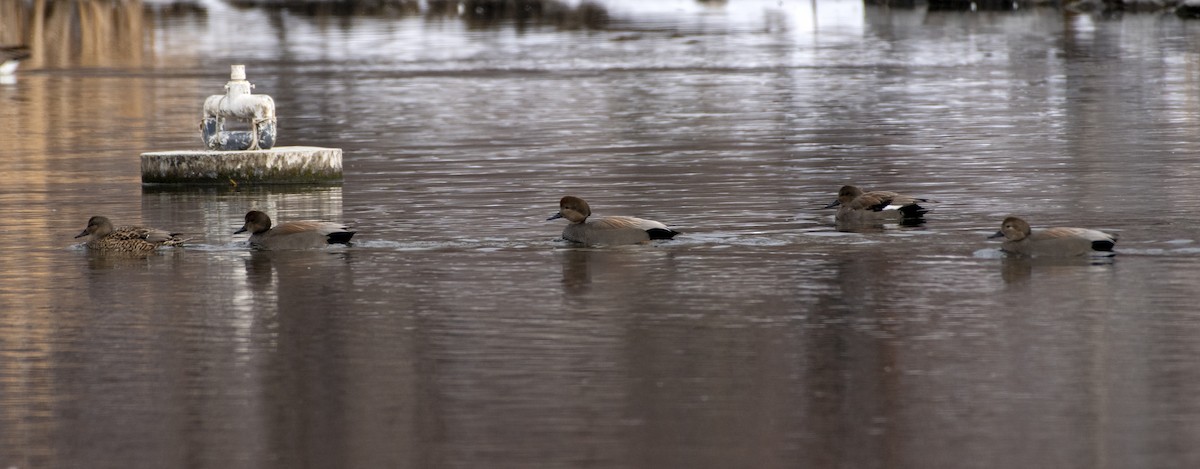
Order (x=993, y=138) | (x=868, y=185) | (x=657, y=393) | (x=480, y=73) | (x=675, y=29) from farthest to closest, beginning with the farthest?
(x=675, y=29)
(x=480, y=73)
(x=993, y=138)
(x=868, y=185)
(x=657, y=393)

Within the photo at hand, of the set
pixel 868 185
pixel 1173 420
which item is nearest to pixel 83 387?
pixel 1173 420

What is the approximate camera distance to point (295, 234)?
15.9 metres

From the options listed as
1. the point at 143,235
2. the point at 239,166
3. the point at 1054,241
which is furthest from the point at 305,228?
the point at 239,166

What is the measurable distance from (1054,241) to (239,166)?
1014 cm

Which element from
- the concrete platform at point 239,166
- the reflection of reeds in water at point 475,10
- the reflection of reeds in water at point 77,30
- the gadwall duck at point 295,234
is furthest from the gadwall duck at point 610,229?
the reflection of reeds in water at point 475,10

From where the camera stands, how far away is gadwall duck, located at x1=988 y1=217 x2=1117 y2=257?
47.8ft

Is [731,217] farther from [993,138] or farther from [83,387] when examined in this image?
[993,138]

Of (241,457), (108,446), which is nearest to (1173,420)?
(241,457)

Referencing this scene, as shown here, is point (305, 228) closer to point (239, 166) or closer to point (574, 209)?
point (574, 209)

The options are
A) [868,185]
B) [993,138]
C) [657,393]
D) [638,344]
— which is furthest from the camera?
[993,138]

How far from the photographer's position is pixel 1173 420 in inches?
366

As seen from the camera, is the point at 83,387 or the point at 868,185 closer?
the point at 83,387

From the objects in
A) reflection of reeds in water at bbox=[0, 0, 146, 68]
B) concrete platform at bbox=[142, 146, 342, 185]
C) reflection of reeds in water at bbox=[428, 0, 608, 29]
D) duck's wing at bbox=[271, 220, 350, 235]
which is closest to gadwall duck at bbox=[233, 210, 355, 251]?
duck's wing at bbox=[271, 220, 350, 235]

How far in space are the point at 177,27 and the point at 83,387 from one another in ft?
292
